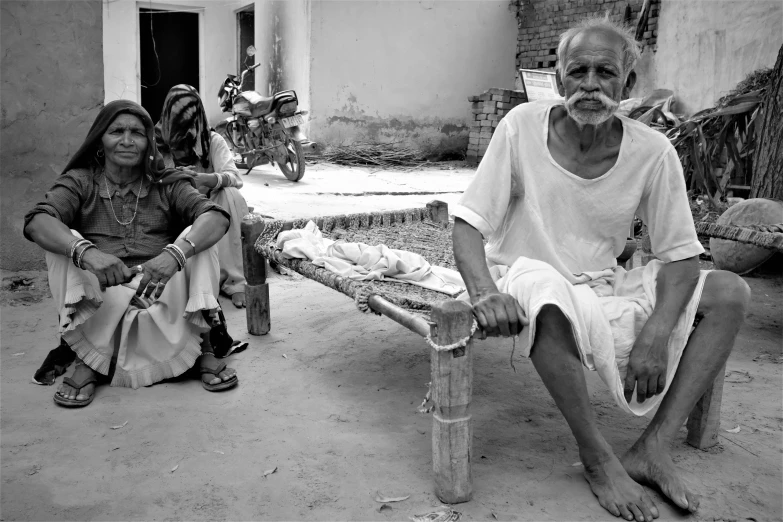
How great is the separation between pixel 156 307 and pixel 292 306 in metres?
1.40

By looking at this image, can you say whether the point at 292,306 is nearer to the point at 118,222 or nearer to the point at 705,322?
the point at 118,222

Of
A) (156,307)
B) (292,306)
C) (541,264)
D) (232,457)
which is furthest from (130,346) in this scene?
(541,264)

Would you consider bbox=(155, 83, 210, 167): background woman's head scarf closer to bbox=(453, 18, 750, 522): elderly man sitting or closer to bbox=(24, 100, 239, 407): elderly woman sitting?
bbox=(24, 100, 239, 407): elderly woman sitting

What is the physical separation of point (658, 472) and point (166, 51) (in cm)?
1348

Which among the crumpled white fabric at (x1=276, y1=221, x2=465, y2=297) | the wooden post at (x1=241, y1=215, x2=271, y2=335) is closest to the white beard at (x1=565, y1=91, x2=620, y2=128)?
the crumpled white fabric at (x1=276, y1=221, x2=465, y2=297)

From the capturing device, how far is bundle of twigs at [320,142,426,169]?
12.3 metres

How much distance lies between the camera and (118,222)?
11.1 feet

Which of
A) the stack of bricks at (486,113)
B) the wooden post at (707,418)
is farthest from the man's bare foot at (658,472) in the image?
the stack of bricks at (486,113)

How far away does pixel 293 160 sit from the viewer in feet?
32.3

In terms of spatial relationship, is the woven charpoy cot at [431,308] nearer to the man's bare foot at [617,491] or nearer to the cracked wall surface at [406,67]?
the man's bare foot at [617,491]

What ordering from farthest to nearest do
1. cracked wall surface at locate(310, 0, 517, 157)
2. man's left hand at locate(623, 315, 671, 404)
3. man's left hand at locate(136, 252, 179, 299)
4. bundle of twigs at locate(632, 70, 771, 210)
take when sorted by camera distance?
cracked wall surface at locate(310, 0, 517, 157) → bundle of twigs at locate(632, 70, 771, 210) → man's left hand at locate(136, 252, 179, 299) → man's left hand at locate(623, 315, 671, 404)

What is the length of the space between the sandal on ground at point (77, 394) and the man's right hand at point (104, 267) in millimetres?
438

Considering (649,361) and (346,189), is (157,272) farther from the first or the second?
(346,189)

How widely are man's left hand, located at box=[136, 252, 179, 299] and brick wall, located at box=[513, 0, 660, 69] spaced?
1067 centimetres
